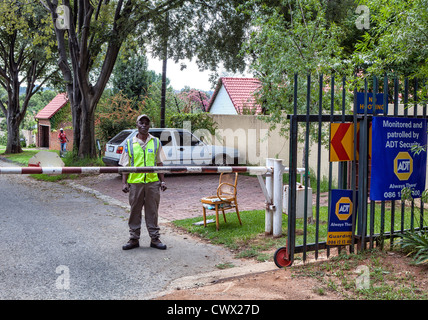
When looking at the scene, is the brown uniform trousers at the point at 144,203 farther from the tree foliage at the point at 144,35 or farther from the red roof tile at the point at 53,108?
the red roof tile at the point at 53,108

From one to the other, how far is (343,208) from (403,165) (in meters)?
0.98

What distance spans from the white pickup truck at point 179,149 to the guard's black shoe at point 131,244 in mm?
8755

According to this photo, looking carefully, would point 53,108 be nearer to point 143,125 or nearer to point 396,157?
point 143,125

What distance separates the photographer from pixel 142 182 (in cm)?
737

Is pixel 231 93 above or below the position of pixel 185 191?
above

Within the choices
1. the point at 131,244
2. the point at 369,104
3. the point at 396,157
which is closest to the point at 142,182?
the point at 131,244

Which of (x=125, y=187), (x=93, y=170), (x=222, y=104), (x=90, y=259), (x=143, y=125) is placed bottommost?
(x=90, y=259)

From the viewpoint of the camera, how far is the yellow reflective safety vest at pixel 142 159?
732 centimetres

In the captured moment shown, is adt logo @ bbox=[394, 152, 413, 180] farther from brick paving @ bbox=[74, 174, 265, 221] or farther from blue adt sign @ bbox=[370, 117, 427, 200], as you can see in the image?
brick paving @ bbox=[74, 174, 265, 221]

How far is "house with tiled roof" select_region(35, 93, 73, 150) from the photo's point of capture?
162 ft

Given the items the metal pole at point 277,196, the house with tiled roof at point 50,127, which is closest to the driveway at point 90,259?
the metal pole at point 277,196

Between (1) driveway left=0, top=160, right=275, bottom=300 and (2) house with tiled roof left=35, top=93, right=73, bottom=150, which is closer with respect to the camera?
(1) driveway left=0, top=160, right=275, bottom=300

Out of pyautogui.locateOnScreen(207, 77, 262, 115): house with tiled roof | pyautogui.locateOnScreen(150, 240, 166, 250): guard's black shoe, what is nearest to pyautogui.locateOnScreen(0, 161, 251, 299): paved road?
pyautogui.locateOnScreen(150, 240, 166, 250): guard's black shoe
